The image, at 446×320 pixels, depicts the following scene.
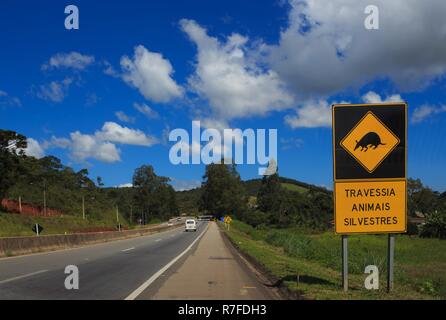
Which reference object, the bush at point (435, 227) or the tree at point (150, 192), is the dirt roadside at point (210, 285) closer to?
the bush at point (435, 227)

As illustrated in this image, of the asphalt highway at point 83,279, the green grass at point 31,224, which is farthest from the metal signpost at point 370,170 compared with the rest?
the green grass at point 31,224

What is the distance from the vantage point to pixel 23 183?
270 ft

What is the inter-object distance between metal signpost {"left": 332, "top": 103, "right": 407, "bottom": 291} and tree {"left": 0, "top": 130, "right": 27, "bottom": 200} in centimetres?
5653

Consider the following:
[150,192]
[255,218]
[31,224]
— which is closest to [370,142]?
[31,224]

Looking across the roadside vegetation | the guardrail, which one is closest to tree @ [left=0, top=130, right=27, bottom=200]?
the roadside vegetation

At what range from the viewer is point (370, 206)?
11281mm

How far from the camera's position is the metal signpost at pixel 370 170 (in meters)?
11.0

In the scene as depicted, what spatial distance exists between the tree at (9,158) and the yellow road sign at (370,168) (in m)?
56.5

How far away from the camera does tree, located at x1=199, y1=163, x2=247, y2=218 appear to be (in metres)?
164

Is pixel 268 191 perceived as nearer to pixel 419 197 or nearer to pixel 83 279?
pixel 419 197

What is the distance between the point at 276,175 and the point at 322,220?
75709 mm

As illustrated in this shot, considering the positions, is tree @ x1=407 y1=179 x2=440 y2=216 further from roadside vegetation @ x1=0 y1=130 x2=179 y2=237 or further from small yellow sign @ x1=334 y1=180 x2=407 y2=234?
small yellow sign @ x1=334 y1=180 x2=407 y2=234

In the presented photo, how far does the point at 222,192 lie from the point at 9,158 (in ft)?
359
